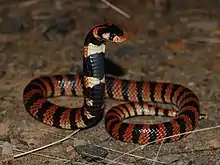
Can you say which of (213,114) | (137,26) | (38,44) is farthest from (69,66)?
(213,114)

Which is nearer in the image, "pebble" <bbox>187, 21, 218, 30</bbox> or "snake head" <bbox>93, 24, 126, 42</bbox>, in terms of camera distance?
"snake head" <bbox>93, 24, 126, 42</bbox>

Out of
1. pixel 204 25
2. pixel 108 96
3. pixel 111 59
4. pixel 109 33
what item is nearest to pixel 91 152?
pixel 109 33

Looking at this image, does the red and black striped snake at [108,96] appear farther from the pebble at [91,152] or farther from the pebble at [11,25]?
the pebble at [11,25]

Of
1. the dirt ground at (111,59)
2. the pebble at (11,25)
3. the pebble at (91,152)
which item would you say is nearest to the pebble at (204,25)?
the dirt ground at (111,59)

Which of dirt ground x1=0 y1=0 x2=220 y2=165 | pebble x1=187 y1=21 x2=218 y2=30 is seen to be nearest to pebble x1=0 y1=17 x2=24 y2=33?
dirt ground x1=0 y1=0 x2=220 y2=165

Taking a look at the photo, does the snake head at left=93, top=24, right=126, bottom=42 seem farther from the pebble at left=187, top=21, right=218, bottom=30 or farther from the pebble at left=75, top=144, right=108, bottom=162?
the pebble at left=187, top=21, right=218, bottom=30

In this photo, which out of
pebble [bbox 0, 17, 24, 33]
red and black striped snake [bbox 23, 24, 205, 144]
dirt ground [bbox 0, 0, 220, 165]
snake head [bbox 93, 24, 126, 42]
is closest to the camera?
snake head [bbox 93, 24, 126, 42]

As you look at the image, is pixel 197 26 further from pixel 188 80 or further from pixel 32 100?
pixel 32 100
